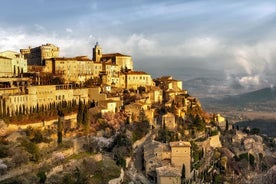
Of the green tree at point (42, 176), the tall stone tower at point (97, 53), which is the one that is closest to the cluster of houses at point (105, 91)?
the tall stone tower at point (97, 53)

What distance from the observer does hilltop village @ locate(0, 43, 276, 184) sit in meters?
34.5

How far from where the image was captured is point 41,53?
195ft

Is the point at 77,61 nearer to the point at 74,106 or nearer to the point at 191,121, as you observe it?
the point at 74,106

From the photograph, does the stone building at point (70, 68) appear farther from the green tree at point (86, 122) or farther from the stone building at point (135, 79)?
the green tree at point (86, 122)

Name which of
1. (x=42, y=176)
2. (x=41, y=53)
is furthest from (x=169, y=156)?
(x=41, y=53)

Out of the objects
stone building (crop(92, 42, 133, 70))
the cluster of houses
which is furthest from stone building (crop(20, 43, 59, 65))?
stone building (crop(92, 42, 133, 70))

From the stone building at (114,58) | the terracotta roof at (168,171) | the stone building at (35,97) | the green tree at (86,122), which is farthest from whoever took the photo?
the stone building at (114,58)

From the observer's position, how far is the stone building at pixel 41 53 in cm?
5966

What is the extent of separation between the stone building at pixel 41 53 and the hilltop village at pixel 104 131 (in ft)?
0.49

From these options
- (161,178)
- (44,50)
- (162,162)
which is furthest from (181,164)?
(44,50)

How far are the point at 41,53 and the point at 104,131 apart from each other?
2061cm

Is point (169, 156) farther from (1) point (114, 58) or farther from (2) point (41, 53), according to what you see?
(1) point (114, 58)

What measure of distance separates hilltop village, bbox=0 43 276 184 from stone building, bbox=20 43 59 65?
149 mm

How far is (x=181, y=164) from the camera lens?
42.2 meters
